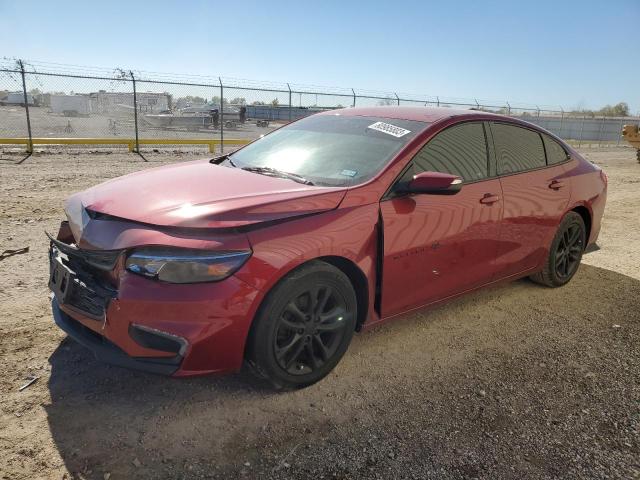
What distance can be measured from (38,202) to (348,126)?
547 cm

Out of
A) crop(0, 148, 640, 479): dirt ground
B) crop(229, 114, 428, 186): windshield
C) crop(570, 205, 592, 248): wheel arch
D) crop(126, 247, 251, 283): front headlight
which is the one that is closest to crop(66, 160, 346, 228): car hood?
crop(126, 247, 251, 283): front headlight

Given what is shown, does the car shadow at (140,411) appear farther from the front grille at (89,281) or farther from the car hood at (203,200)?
the car hood at (203,200)

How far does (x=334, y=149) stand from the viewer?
140 inches

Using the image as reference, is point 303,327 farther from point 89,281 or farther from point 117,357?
point 89,281

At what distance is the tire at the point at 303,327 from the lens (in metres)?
2.67

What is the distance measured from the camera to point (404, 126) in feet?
11.7

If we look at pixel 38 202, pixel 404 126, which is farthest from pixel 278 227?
pixel 38 202

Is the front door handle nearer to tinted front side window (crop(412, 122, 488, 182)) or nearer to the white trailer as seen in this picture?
tinted front side window (crop(412, 122, 488, 182))

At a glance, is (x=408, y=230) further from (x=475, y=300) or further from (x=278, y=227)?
(x=475, y=300)

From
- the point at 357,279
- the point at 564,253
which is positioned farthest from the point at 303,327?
the point at 564,253

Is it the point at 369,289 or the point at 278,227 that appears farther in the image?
the point at 369,289

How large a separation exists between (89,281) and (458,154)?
2557 mm

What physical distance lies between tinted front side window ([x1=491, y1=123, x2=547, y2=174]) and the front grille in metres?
2.88

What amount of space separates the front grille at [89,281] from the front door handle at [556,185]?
3.51 metres
